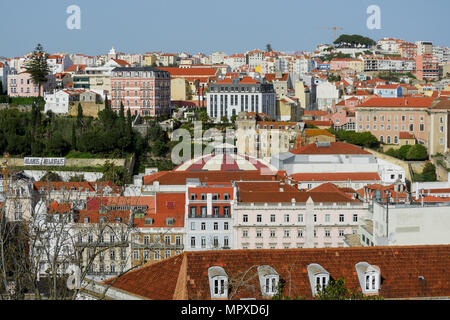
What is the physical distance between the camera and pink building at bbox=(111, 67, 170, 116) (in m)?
47.1

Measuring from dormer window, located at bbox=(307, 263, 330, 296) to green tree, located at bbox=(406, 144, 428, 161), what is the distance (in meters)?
30.2

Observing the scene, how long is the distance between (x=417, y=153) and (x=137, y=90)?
58.0 ft

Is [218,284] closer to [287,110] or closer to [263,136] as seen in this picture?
[263,136]

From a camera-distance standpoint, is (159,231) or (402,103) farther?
(402,103)

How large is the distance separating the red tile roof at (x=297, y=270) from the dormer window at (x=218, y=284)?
13 cm

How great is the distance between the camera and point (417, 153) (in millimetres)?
39844

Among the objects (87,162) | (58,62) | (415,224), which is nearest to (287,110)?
(87,162)

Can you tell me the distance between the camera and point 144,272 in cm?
1180

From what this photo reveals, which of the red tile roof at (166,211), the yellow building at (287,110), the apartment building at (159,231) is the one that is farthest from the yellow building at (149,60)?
the apartment building at (159,231)

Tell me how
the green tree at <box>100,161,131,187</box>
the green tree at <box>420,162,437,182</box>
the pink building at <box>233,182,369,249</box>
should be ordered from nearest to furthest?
the pink building at <box>233,182,369,249</box> → the green tree at <box>100,161,131,187</box> → the green tree at <box>420,162,437,182</box>

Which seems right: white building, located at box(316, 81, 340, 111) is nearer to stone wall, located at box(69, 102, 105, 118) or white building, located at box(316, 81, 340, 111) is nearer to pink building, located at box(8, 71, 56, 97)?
stone wall, located at box(69, 102, 105, 118)

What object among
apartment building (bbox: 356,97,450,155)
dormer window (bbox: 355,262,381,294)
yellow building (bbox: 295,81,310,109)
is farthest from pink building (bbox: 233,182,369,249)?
yellow building (bbox: 295,81,310,109)
